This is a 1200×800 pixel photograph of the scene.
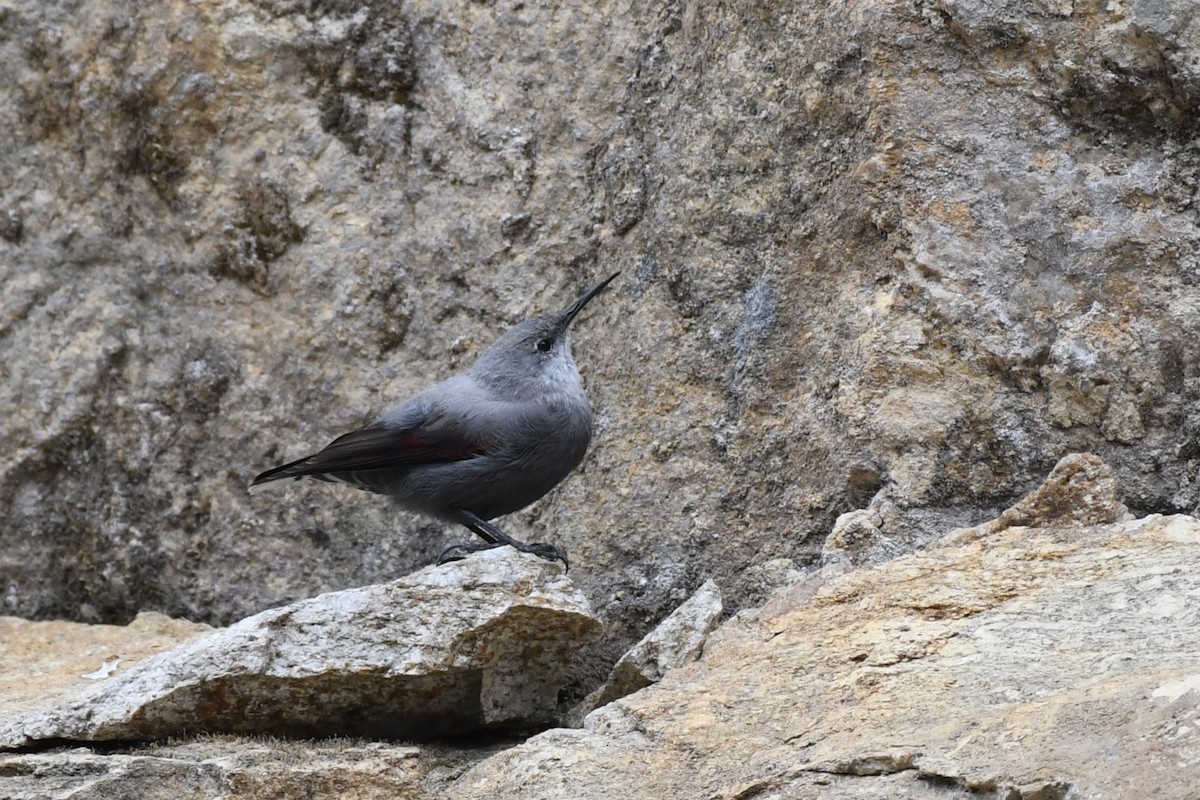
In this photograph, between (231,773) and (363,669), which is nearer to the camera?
(231,773)

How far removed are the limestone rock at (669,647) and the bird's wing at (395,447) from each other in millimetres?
1145

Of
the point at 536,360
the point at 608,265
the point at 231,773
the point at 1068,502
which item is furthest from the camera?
the point at 608,265

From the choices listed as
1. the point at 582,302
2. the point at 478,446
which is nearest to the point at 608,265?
the point at 582,302

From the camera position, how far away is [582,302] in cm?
535

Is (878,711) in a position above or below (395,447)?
below

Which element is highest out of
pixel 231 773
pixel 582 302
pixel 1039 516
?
pixel 582 302

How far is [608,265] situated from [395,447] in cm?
105

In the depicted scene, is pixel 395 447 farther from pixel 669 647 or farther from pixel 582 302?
pixel 669 647

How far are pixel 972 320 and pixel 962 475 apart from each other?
48 centimetres

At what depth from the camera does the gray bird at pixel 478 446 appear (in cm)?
506

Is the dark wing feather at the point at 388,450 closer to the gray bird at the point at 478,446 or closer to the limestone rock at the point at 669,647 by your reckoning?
the gray bird at the point at 478,446

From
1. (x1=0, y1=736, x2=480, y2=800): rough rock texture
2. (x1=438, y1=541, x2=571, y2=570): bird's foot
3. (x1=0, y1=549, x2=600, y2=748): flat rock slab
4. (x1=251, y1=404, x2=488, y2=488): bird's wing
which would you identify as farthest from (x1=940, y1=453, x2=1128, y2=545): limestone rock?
(x1=251, y1=404, x2=488, y2=488): bird's wing

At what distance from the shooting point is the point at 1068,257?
14.8 ft

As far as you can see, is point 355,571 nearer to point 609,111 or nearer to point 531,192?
point 531,192
